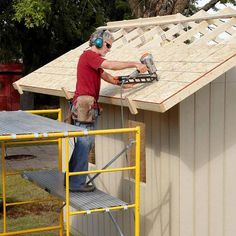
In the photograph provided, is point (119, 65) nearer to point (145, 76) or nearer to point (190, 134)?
point (145, 76)

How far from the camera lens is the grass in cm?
1137

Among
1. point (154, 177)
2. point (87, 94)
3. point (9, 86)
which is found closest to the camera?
point (87, 94)

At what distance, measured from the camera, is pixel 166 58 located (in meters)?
7.63

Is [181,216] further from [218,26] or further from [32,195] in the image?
[32,195]

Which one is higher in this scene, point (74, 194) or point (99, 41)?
point (99, 41)

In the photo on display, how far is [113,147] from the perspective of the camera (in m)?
8.84

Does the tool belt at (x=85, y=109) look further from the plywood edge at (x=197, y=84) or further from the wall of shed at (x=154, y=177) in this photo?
the plywood edge at (x=197, y=84)

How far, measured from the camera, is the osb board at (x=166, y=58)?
21.0ft

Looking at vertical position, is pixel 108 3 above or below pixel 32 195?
above

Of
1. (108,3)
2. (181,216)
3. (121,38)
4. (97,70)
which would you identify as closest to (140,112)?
(97,70)

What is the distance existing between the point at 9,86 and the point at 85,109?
85.0 ft

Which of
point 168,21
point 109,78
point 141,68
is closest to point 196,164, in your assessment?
point 141,68

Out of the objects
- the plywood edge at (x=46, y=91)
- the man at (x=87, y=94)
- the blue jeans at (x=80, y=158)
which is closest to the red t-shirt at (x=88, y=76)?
the man at (x=87, y=94)

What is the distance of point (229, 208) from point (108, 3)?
76.4ft
